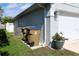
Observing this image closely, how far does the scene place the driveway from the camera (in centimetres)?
815

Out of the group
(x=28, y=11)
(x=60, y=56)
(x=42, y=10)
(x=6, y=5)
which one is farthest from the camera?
(x=28, y=11)

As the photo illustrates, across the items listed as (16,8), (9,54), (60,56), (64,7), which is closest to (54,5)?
(64,7)

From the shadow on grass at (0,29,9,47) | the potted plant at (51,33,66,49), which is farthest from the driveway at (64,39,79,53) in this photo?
the shadow on grass at (0,29,9,47)

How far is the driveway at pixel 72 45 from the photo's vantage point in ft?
26.7

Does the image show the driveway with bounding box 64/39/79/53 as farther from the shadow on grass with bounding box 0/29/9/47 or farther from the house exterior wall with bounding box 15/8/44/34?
the shadow on grass with bounding box 0/29/9/47

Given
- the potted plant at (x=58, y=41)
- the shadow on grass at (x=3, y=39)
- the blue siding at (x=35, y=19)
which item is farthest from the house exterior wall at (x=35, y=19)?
the shadow on grass at (x=3, y=39)

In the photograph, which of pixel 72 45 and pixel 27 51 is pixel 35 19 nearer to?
pixel 27 51

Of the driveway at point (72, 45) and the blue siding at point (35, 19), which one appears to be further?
the blue siding at point (35, 19)

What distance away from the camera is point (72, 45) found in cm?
845

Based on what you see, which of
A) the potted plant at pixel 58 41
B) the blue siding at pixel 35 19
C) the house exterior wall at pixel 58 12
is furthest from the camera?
the blue siding at pixel 35 19

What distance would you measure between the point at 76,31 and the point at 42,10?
1852 millimetres

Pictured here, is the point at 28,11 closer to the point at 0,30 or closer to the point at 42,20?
the point at 42,20

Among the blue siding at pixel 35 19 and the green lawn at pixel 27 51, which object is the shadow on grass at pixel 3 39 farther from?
the blue siding at pixel 35 19

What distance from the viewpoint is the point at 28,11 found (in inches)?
393
